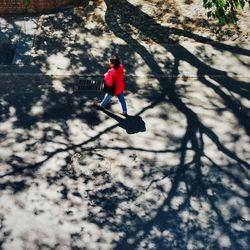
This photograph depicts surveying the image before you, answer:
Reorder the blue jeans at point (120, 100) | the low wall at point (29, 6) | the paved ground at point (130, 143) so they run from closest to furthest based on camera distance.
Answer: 1. the paved ground at point (130, 143)
2. the blue jeans at point (120, 100)
3. the low wall at point (29, 6)

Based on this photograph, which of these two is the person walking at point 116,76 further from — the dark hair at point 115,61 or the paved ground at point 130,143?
the paved ground at point 130,143

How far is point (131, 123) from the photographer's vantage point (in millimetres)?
9375

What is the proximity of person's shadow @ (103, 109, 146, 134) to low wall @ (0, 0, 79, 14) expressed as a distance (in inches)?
199

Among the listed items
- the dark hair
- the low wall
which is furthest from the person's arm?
the low wall

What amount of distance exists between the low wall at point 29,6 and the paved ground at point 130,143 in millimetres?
791

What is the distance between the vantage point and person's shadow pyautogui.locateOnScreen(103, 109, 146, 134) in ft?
30.3

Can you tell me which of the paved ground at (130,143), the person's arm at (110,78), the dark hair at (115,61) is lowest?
the paved ground at (130,143)

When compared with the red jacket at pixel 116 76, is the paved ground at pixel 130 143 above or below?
below

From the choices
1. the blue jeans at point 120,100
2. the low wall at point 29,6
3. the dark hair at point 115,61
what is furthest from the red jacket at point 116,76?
the low wall at point 29,6

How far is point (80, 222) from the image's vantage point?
768cm

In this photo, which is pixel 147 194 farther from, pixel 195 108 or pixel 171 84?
pixel 171 84

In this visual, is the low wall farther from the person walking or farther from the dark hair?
the dark hair

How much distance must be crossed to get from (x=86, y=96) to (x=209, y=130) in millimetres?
3204

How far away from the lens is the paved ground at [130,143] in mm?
7551
